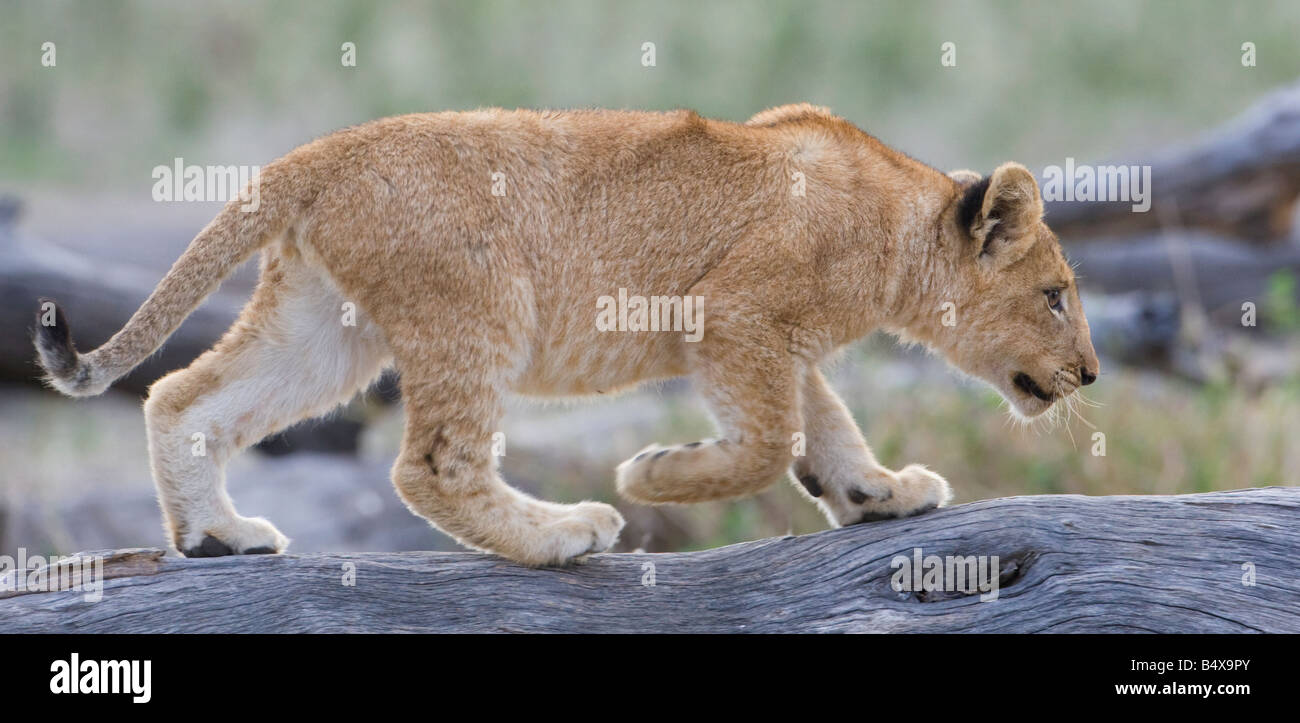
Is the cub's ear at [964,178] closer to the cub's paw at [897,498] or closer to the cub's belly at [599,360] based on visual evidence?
the cub's paw at [897,498]

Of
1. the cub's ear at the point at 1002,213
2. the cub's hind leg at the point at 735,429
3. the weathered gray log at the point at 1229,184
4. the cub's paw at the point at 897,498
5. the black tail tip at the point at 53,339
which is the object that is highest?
the weathered gray log at the point at 1229,184

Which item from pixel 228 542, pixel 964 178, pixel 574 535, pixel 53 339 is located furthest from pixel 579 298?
pixel 964 178

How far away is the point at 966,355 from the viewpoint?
22.2 feet

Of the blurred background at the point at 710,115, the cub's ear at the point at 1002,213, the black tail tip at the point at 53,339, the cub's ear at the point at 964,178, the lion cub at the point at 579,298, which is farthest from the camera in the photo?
the blurred background at the point at 710,115

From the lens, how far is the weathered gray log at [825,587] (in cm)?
529

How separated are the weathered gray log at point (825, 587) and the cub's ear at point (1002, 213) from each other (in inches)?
55.2

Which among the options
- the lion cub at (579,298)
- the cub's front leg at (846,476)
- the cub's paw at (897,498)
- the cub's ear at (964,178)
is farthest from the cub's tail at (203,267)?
the cub's ear at (964,178)

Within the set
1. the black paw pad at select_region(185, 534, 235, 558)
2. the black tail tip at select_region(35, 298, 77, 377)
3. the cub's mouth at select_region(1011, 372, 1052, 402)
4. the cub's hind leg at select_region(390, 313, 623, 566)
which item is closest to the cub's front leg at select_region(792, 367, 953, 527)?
the cub's mouth at select_region(1011, 372, 1052, 402)

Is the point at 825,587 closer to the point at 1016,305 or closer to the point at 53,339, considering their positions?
the point at 1016,305

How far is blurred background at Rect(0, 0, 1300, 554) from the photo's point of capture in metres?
10.5

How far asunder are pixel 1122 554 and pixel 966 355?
160 cm
